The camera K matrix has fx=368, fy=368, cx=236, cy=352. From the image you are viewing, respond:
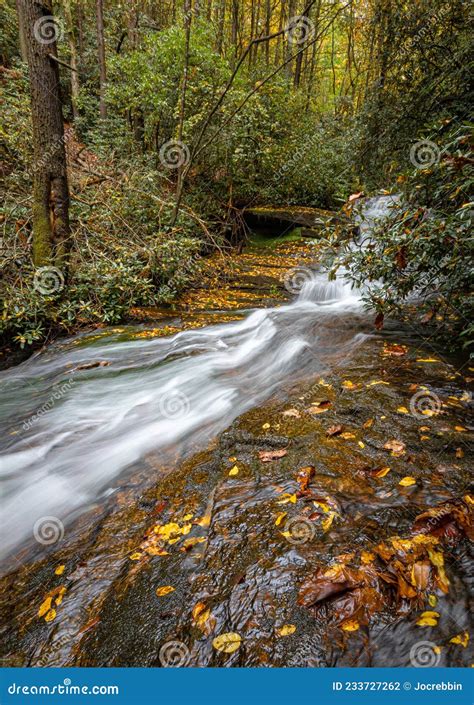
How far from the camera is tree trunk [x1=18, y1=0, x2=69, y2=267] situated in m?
4.70

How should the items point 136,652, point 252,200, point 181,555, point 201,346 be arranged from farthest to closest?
1. point 252,200
2. point 201,346
3. point 181,555
4. point 136,652

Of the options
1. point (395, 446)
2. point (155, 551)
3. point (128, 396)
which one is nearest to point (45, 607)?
point (155, 551)

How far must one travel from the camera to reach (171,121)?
1005 cm

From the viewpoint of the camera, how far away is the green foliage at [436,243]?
314cm

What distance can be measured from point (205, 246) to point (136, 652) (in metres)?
8.66

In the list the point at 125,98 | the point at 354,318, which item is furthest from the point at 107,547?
the point at 125,98

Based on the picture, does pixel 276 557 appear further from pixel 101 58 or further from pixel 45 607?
pixel 101 58

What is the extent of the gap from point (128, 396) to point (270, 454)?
212 centimetres

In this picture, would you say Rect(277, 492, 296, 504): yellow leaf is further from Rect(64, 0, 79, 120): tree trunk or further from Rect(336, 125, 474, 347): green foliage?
Rect(64, 0, 79, 120): tree trunk

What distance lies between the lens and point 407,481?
2225mm

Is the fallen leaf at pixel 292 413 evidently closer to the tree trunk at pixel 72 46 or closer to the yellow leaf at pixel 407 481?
the yellow leaf at pixel 407 481

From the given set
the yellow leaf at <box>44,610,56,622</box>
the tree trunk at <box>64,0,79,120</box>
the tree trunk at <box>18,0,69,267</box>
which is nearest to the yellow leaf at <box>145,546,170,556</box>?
the yellow leaf at <box>44,610,56,622</box>

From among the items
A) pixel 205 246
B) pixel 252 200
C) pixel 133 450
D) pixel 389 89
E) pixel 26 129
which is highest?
pixel 26 129

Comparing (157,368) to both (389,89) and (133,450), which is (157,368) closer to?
(133,450)
